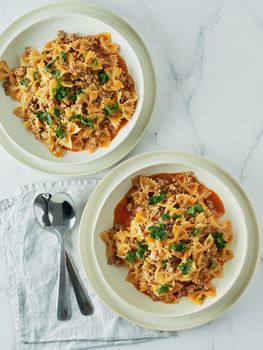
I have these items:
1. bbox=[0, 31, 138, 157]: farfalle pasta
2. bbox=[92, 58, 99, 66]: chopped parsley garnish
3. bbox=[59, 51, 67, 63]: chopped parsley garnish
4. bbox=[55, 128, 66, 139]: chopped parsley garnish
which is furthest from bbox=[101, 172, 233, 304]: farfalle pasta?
bbox=[59, 51, 67, 63]: chopped parsley garnish

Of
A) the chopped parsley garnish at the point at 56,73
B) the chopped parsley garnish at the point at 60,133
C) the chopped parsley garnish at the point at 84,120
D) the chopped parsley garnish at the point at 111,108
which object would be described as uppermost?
the chopped parsley garnish at the point at 56,73

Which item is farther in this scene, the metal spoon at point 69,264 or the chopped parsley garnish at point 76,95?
the metal spoon at point 69,264

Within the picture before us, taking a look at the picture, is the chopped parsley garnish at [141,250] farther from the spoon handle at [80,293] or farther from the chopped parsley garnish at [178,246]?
the spoon handle at [80,293]

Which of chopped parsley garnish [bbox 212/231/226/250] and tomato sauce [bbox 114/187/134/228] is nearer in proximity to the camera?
chopped parsley garnish [bbox 212/231/226/250]

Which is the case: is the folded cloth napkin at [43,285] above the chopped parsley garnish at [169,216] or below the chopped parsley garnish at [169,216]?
below

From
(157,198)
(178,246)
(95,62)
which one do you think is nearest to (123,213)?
(157,198)

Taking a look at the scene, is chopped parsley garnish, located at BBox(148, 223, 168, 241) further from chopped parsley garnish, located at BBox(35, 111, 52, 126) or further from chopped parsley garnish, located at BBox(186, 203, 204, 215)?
chopped parsley garnish, located at BBox(35, 111, 52, 126)

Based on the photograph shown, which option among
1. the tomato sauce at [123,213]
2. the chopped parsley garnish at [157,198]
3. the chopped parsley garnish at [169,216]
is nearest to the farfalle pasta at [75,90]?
the tomato sauce at [123,213]

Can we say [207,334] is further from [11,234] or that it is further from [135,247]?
[11,234]

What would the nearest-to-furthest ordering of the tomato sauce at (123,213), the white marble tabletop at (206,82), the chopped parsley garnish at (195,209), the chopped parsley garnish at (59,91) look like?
1. the chopped parsley garnish at (195,209)
2. the chopped parsley garnish at (59,91)
3. the tomato sauce at (123,213)
4. the white marble tabletop at (206,82)
